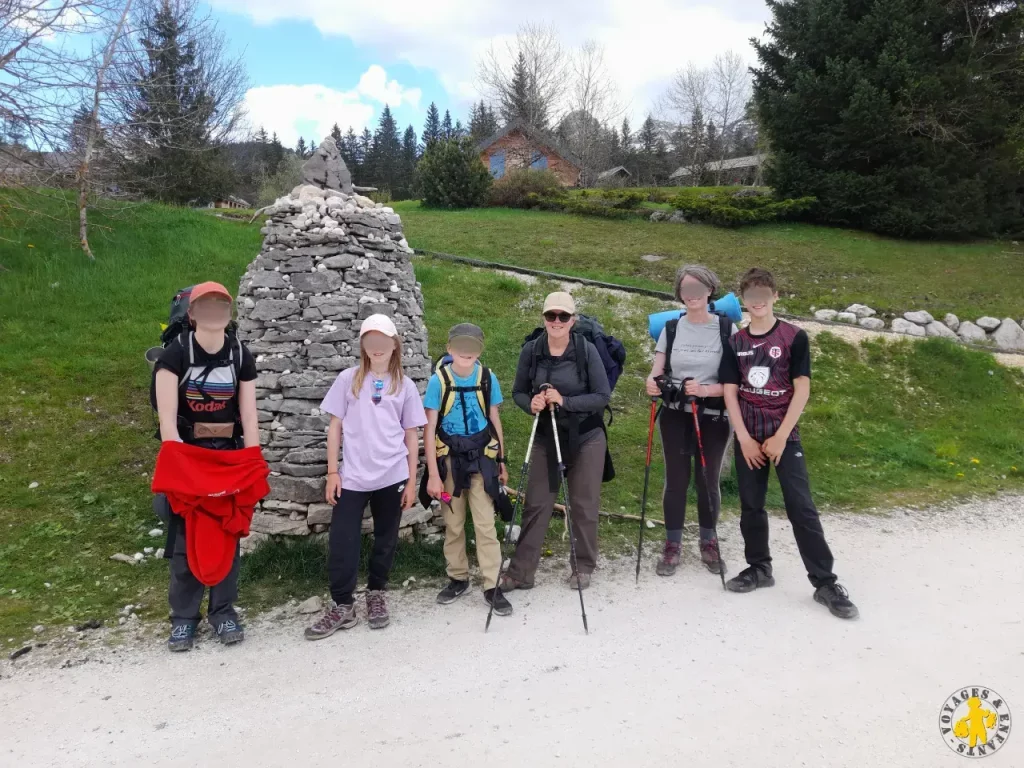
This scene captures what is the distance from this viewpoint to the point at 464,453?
14.6ft

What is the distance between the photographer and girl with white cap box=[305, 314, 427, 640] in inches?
163

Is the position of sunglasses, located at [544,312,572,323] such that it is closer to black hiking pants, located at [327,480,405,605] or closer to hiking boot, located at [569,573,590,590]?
black hiking pants, located at [327,480,405,605]

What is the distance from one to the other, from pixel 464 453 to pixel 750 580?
7.25 ft

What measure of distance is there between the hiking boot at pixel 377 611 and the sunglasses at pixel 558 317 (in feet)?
7.01

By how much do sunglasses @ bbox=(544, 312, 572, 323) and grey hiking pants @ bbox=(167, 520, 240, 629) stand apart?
2570mm

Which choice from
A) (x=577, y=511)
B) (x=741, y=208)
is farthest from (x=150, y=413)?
(x=741, y=208)

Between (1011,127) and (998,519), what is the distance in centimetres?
1689

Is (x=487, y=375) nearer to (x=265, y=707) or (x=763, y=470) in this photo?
(x=763, y=470)

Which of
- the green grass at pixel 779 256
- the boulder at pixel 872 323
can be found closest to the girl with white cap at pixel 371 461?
the green grass at pixel 779 256

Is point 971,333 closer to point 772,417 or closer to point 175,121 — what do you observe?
point 772,417

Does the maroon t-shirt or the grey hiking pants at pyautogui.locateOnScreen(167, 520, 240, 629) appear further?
the maroon t-shirt

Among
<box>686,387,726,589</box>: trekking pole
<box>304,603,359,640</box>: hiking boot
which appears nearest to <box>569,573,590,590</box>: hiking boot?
<box>686,387,726,589</box>: trekking pole

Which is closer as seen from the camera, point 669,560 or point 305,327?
point 669,560

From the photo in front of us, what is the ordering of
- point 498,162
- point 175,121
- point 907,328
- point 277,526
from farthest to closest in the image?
point 498,162 → point 907,328 → point 175,121 → point 277,526
